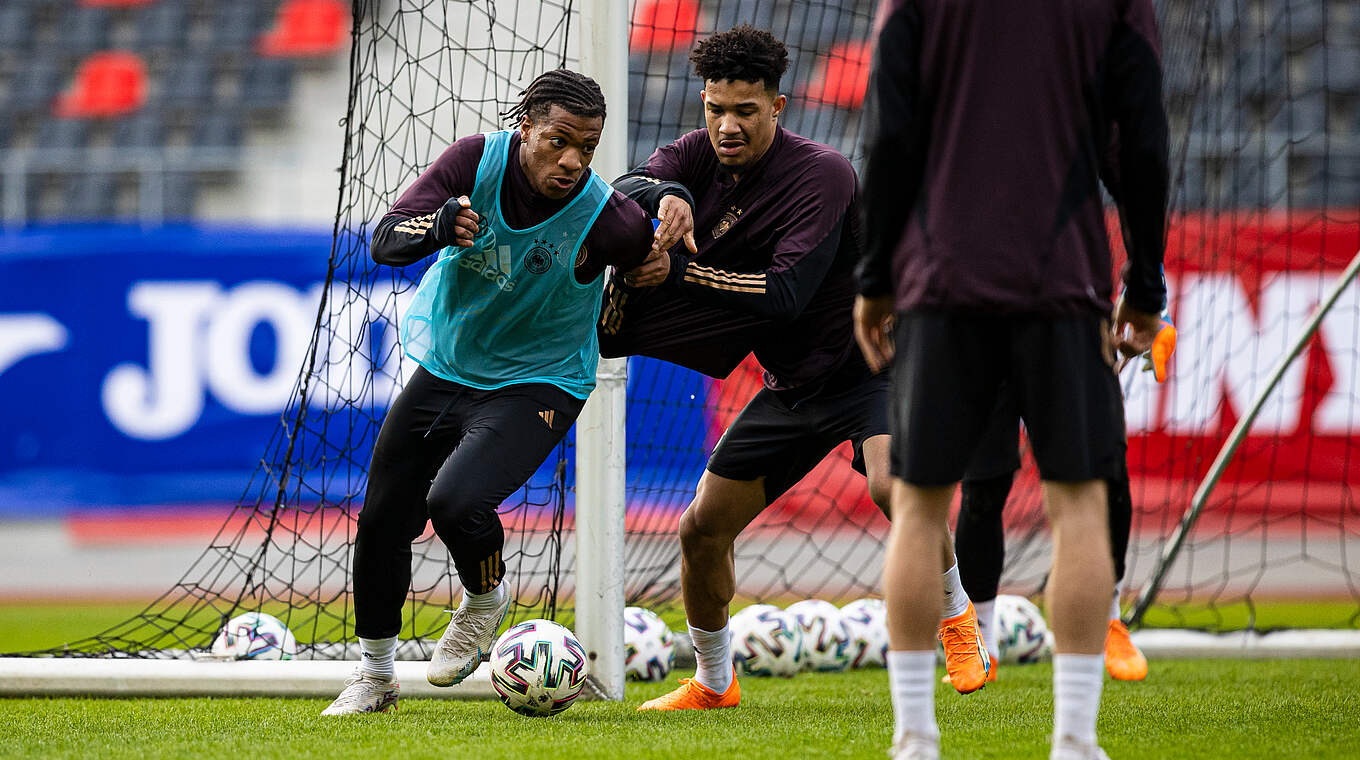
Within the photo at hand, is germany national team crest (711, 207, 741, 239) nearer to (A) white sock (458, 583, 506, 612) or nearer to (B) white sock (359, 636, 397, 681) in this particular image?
(A) white sock (458, 583, 506, 612)

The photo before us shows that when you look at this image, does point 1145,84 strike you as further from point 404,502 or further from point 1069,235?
point 404,502

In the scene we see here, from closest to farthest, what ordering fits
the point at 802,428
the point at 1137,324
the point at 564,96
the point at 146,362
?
the point at 1137,324
the point at 564,96
the point at 802,428
the point at 146,362

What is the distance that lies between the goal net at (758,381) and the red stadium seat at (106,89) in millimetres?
5877

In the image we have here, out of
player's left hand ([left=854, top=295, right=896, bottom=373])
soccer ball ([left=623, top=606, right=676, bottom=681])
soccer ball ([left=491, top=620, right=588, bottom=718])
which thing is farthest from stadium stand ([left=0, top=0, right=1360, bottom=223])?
player's left hand ([left=854, top=295, right=896, bottom=373])

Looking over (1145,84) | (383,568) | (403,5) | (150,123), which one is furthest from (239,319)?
(1145,84)

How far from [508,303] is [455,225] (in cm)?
43

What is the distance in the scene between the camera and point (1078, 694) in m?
2.34

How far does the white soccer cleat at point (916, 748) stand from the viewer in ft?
7.79

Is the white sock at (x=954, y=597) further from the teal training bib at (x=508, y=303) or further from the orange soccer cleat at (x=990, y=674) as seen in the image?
the teal training bib at (x=508, y=303)

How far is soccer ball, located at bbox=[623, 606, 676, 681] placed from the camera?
15.5 ft

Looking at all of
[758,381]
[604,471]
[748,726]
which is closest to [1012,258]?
[748,726]

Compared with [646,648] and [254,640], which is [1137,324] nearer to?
[646,648]

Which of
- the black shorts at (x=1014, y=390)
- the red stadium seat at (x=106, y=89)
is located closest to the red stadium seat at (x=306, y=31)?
the red stadium seat at (x=106, y=89)

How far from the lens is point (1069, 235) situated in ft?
7.83
